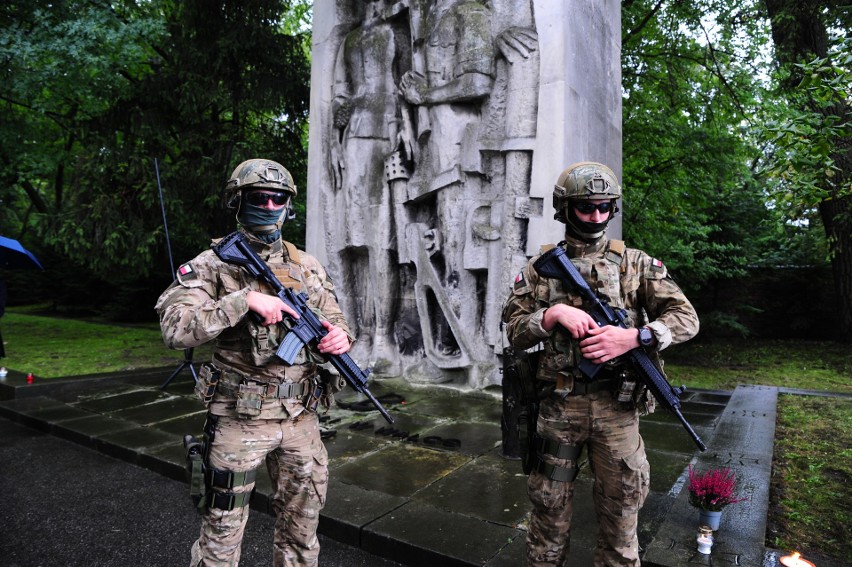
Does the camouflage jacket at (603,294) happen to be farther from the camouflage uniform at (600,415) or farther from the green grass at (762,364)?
the green grass at (762,364)

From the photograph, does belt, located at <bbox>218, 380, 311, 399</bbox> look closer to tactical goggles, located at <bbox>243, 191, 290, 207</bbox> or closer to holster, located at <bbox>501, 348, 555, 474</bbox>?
tactical goggles, located at <bbox>243, 191, 290, 207</bbox>

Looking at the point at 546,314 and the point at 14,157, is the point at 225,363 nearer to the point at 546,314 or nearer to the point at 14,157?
the point at 546,314

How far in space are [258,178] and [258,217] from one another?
186 mm

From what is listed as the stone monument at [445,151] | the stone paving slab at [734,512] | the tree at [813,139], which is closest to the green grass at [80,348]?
the stone monument at [445,151]

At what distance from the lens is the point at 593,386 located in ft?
8.70

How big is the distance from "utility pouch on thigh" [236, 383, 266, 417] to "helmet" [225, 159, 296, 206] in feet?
3.02

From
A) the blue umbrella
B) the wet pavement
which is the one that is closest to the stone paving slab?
the wet pavement

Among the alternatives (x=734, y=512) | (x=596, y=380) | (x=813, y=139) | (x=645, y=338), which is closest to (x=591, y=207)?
(x=645, y=338)

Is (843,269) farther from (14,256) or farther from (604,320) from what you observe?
(14,256)

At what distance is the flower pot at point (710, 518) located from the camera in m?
3.02

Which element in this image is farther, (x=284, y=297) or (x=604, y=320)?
(x=284, y=297)

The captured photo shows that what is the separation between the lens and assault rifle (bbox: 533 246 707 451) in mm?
2547

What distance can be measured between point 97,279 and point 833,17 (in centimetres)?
1923

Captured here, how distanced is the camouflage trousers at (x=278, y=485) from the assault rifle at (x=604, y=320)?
52.7 inches
